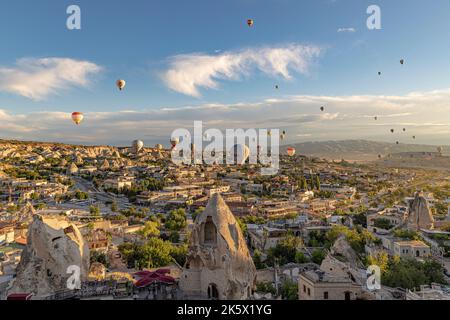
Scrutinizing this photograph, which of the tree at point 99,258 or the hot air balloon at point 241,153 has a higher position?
the hot air balloon at point 241,153

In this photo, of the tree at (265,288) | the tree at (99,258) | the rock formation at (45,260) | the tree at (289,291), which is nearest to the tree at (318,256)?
the tree at (265,288)

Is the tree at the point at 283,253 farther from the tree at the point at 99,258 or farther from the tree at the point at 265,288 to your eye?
the tree at the point at 99,258

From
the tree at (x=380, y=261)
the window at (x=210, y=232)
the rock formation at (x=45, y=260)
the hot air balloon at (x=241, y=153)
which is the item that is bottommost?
the tree at (x=380, y=261)

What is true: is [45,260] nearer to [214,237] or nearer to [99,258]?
[214,237]

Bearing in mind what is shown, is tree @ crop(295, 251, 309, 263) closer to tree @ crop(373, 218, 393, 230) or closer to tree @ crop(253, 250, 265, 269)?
tree @ crop(253, 250, 265, 269)

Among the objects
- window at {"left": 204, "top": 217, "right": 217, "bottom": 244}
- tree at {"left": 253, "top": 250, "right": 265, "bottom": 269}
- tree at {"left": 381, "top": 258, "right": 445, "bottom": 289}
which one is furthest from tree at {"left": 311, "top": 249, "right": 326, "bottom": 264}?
window at {"left": 204, "top": 217, "right": 217, "bottom": 244}
